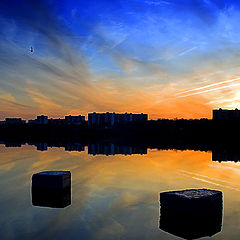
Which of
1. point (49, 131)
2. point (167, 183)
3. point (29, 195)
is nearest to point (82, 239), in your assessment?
point (29, 195)

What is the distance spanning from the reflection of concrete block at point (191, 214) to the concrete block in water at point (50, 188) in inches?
225

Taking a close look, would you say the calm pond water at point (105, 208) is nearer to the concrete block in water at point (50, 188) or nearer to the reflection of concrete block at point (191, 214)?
the reflection of concrete block at point (191, 214)

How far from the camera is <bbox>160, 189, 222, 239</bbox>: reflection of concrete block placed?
1090 cm

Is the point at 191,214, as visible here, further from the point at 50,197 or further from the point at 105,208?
the point at 50,197

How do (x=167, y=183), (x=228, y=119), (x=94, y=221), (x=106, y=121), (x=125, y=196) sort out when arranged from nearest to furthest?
(x=94, y=221)
(x=125, y=196)
(x=167, y=183)
(x=228, y=119)
(x=106, y=121)

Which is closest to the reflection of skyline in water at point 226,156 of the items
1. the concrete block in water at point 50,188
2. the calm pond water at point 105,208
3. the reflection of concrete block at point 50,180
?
the calm pond water at point 105,208

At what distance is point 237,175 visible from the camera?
25219 millimetres

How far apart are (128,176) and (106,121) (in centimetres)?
17418

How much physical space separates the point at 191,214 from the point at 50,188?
7812 millimetres

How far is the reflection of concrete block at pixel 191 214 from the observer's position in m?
10.9

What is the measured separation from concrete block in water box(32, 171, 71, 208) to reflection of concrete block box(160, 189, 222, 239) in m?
5.70

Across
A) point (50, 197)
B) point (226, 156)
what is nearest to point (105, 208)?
point (50, 197)

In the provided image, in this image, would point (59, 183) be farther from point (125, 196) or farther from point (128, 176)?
point (128, 176)


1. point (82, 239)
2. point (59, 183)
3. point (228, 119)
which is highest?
point (228, 119)
